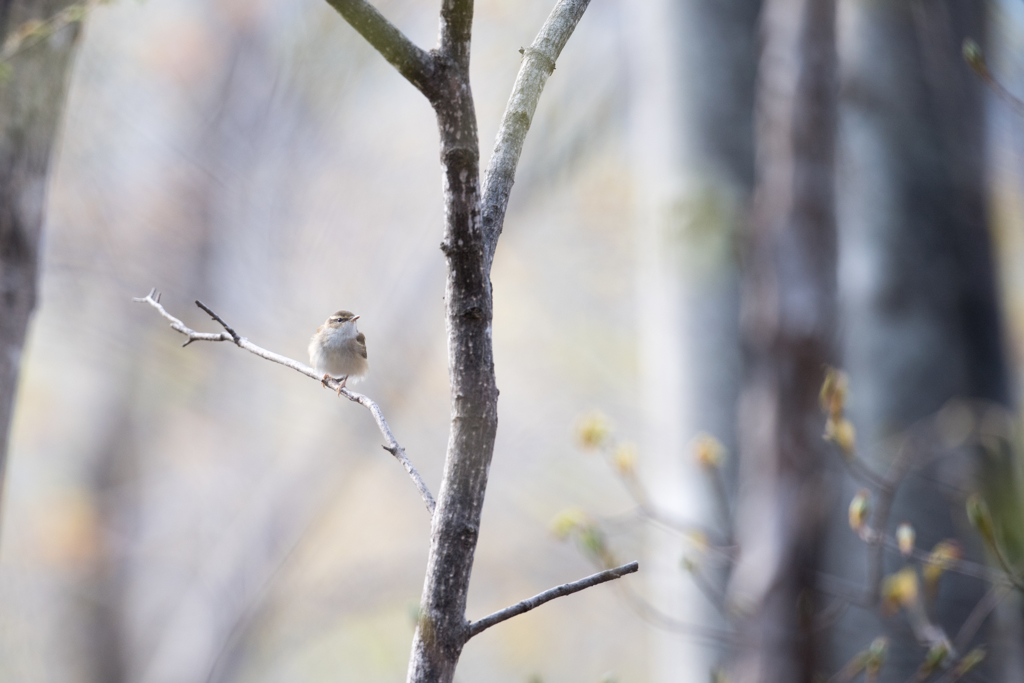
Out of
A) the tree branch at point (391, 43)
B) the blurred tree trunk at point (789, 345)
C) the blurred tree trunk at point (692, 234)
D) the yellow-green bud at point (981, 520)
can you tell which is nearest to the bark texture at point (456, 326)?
the tree branch at point (391, 43)

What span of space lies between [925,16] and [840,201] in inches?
30.1

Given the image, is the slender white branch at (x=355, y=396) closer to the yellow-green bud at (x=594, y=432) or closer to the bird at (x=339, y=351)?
the bird at (x=339, y=351)

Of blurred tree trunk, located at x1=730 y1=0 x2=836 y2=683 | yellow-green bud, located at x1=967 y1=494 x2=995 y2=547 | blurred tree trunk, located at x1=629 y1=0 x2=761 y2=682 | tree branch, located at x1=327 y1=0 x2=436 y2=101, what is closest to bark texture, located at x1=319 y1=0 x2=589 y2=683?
tree branch, located at x1=327 y1=0 x2=436 y2=101

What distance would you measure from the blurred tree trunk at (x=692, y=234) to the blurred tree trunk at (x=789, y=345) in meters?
1.01

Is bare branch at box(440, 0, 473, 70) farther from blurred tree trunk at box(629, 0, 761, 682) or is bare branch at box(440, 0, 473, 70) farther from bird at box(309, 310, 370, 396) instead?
blurred tree trunk at box(629, 0, 761, 682)

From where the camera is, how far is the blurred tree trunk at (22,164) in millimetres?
1797

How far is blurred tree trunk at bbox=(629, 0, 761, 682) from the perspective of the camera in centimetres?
329

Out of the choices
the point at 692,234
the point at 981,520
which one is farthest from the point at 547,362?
the point at 981,520

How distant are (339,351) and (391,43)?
1684 mm

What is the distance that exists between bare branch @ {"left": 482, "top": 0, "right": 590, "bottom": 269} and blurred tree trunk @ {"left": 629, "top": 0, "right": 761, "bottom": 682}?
2.35 meters

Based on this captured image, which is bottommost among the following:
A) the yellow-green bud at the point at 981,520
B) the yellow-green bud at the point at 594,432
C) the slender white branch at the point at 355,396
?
the yellow-green bud at the point at 981,520

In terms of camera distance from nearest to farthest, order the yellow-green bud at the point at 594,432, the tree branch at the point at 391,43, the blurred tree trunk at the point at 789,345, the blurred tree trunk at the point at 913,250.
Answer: the tree branch at the point at 391,43
the blurred tree trunk at the point at 789,345
the yellow-green bud at the point at 594,432
the blurred tree trunk at the point at 913,250

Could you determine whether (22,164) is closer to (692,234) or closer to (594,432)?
(594,432)

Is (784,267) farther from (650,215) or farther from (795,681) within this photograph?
(650,215)
